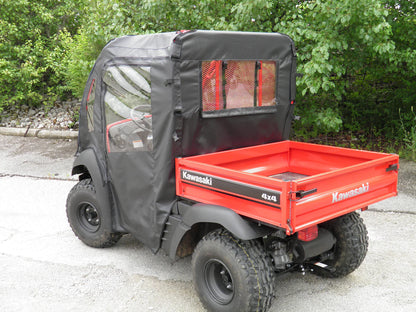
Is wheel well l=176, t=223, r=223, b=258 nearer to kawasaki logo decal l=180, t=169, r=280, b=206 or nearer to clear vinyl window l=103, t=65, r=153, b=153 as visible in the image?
kawasaki logo decal l=180, t=169, r=280, b=206

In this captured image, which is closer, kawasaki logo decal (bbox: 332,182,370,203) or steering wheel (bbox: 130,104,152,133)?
kawasaki logo decal (bbox: 332,182,370,203)

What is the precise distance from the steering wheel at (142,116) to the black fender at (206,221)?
73 centimetres

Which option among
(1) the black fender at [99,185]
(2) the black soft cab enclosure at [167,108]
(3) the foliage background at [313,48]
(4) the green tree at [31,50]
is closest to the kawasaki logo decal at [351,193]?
(2) the black soft cab enclosure at [167,108]

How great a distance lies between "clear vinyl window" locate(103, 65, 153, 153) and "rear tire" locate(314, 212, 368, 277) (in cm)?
177

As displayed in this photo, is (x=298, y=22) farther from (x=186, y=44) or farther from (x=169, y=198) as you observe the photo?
(x=169, y=198)

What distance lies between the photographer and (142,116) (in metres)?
4.00

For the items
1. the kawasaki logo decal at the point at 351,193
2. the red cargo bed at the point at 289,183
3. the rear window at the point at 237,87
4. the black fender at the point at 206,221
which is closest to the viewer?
the red cargo bed at the point at 289,183

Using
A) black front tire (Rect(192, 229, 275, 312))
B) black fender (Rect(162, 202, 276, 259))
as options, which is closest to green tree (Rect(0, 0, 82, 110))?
black fender (Rect(162, 202, 276, 259))

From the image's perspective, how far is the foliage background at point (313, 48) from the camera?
6.50 meters

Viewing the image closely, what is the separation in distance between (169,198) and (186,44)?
4.12 ft

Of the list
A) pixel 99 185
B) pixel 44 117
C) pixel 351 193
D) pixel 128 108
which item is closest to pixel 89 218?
pixel 99 185

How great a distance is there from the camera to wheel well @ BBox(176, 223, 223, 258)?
Result: 3777mm

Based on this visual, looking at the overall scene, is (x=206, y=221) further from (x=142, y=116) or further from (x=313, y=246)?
(x=142, y=116)

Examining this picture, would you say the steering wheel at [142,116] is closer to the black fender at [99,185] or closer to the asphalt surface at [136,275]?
the black fender at [99,185]
